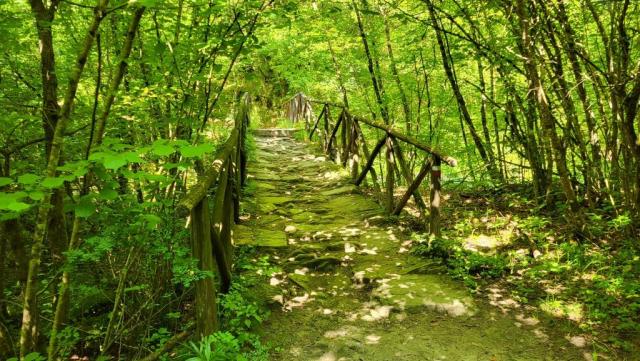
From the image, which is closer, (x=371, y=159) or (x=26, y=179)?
(x=26, y=179)

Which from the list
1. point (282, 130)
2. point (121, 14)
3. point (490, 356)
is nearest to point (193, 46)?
point (121, 14)

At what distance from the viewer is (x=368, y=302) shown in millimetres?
3838

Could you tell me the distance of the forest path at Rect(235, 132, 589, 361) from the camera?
313 centimetres

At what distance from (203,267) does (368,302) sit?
180 cm

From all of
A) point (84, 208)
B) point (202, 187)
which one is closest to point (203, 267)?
point (202, 187)

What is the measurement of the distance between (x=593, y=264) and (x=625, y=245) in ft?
1.40

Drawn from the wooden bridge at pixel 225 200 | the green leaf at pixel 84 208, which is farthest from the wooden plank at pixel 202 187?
the green leaf at pixel 84 208

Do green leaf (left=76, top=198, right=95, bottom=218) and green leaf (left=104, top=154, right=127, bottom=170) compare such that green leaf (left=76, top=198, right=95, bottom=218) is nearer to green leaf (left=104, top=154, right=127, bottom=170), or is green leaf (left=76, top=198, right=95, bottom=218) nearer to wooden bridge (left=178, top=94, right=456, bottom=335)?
green leaf (left=104, top=154, right=127, bottom=170)

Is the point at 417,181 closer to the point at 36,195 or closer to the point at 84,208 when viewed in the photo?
the point at 84,208

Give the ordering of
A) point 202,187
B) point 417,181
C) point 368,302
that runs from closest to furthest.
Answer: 1. point 202,187
2. point 368,302
3. point 417,181

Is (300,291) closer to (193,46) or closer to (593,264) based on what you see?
(193,46)

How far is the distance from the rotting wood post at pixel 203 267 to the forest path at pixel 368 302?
693 millimetres

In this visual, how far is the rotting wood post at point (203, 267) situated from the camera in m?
2.64

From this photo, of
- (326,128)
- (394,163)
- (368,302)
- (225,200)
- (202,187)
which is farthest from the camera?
(326,128)
